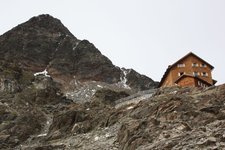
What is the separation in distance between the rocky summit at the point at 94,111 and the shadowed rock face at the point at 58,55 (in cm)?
32

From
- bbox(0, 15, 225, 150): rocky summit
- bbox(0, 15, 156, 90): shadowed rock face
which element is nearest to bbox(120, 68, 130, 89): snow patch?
bbox(0, 15, 225, 150): rocky summit

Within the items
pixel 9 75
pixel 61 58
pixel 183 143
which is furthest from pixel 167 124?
pixel 61 58

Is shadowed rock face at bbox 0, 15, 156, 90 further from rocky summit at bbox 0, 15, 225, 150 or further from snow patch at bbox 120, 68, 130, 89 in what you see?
snow patch at bbox 120, 68, 130, 89

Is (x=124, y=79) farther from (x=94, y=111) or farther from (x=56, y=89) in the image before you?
(x=94, y=111)

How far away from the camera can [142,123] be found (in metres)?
39.1

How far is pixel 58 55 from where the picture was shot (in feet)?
482

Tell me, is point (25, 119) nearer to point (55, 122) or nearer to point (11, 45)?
point (55, 122)

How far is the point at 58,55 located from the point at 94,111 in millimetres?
90486

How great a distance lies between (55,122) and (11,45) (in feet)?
300

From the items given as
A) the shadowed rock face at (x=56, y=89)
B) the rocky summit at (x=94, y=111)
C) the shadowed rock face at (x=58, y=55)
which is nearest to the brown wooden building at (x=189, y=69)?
the rocky summit at (x=94, y=111)

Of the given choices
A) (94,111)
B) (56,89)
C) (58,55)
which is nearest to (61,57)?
(58,55)

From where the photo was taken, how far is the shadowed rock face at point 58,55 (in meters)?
140

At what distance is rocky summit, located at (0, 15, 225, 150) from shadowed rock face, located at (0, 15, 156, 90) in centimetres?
32

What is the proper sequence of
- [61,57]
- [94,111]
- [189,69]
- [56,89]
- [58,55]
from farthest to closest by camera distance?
[58,55], [61,57], [56,89], [189,69], [94,111]
